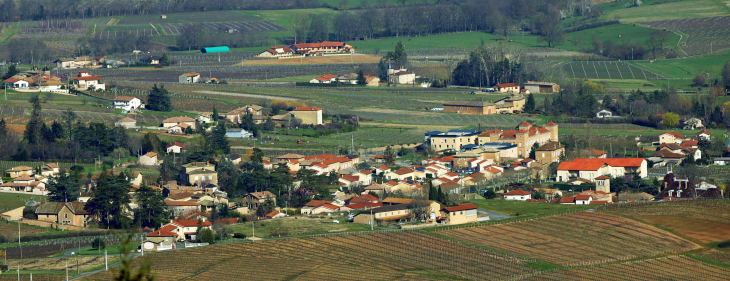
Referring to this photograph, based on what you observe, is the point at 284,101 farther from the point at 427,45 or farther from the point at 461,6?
the point at 461,6

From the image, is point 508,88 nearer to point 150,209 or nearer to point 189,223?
point 150,209

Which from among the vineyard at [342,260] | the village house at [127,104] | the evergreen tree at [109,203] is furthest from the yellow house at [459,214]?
the village house at [127,104]

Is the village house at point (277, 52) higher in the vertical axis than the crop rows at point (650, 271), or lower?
higher

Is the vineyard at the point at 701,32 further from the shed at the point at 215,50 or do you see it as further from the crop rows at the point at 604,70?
the shed at the point at 215,50

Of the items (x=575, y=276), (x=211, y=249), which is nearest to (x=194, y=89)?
(x=211, y=249)

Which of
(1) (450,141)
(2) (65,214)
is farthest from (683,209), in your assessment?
(2) (65,214)

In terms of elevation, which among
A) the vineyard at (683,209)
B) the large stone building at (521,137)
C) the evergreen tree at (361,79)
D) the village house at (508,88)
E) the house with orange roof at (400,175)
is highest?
the evergreen tree at (361,79)
